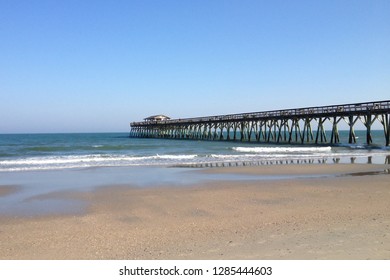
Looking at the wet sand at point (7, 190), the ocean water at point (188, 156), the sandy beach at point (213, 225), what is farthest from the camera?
the ocean water at point (188, 156)

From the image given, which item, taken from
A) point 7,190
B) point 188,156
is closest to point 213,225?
point 7,190

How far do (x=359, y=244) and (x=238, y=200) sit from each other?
398cm

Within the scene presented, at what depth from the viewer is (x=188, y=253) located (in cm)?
466

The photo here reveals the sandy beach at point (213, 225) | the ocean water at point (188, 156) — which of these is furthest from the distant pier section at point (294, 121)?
the sandy beach at point (213, 225)

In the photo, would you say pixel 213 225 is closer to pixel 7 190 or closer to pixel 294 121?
pixel 7 190

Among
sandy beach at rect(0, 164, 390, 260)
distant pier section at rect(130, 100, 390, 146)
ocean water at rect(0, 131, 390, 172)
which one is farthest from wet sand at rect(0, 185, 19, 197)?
distant pier section at rect(130, 100, 390, 146)

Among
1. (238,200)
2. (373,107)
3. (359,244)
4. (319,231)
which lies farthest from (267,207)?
(373,107)

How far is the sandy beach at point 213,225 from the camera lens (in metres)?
4.71

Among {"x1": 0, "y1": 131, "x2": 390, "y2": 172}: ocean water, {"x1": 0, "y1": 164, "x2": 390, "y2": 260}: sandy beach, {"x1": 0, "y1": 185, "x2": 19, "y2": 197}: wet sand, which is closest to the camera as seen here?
{"x1": 0, "y1": 164, "x2": 390, "y2": 260}: sandy beach

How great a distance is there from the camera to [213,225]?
6223 millimetres

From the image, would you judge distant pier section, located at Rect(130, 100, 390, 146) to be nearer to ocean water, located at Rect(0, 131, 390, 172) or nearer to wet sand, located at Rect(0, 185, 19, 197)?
ocean water, located at Rect(0, 131, 390, 172)

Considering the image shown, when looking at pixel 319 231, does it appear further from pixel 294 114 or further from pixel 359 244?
pixel 294 114

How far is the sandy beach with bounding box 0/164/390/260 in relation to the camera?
4.71 m

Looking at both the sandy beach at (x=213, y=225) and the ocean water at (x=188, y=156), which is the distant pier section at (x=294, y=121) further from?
the sandy beach at (x=213, y=225)
